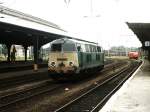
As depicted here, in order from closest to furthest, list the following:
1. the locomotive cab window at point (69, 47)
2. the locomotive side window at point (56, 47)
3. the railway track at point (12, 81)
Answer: the railway track at point (12, 81) → the locomotive cab window at point (69, 47) → the locomotive side window at point (56, 47)

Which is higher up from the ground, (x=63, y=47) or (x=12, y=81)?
(x=63, y=47)

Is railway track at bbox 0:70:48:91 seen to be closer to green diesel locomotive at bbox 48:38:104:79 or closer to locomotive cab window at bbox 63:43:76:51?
green diesel locomotive at bbox 48:38:104:79

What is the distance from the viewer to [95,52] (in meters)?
29.7

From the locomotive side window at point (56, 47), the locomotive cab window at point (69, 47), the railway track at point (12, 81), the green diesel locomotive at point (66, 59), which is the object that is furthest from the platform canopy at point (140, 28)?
the railway track at point (12, 81)

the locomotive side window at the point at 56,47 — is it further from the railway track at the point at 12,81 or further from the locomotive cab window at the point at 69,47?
the railway track at the point at 12,81

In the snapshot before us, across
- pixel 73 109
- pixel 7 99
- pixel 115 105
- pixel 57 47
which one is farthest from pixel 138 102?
pixel 57 47

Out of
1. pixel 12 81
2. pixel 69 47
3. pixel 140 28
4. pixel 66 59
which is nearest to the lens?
pixel 66 59

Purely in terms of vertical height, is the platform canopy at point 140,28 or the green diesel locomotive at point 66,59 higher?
the platform canopy at point 140,28

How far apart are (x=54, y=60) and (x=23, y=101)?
904 cm

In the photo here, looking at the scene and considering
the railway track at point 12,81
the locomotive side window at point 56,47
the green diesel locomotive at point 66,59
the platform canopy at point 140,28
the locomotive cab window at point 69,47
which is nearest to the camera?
the railway track at point 12,81

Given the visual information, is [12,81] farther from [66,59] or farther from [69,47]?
[69,47]

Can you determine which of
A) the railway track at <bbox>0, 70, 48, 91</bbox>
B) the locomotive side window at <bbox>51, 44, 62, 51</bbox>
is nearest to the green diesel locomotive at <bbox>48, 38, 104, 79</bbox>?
the locomotive side window at <bbox>51, 44, 62, 51</bbox>

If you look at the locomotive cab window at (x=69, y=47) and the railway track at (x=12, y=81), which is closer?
the railway track at (x=12, y=81)

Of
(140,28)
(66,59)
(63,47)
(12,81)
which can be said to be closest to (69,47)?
(63,47)
